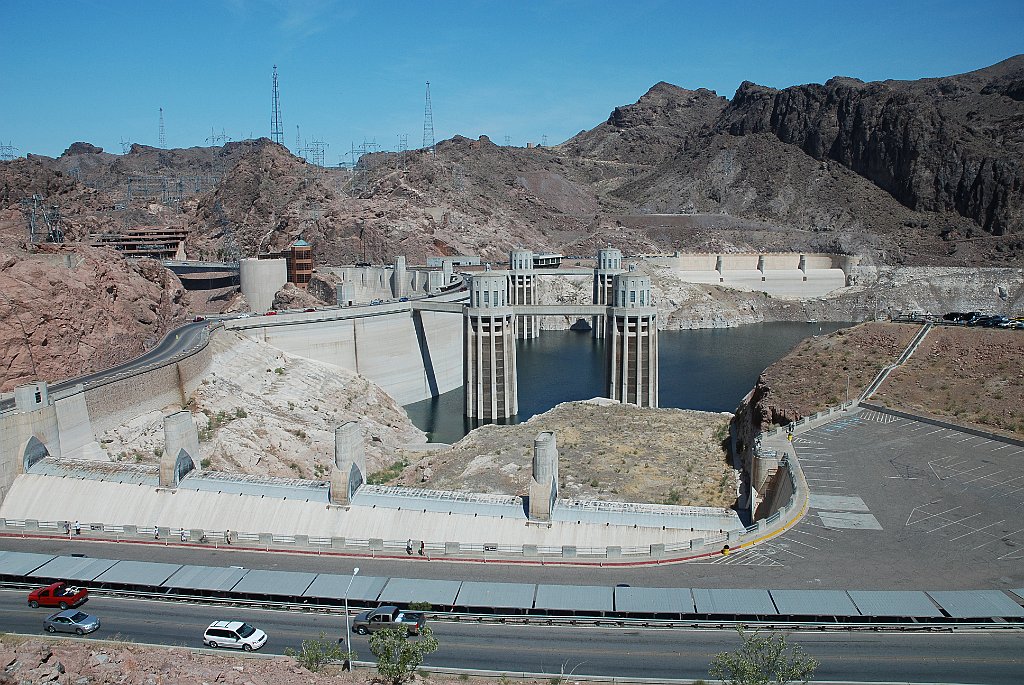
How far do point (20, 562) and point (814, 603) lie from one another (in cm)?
2481

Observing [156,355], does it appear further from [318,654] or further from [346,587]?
[318,654]

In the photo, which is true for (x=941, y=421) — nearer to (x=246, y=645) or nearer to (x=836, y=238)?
(x=246, y=645)

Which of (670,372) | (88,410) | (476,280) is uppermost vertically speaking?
(476,280)

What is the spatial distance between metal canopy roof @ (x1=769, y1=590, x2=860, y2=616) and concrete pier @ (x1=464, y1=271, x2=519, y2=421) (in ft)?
189

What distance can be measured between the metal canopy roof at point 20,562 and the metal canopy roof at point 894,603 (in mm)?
25216

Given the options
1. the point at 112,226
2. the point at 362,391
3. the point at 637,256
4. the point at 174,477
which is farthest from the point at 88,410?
the point at 637,256

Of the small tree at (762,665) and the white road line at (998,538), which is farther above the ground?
the small tree at (762,665)

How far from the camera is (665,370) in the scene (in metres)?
104

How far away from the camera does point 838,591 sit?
82.6 feet

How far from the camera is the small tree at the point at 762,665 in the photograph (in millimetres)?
19312

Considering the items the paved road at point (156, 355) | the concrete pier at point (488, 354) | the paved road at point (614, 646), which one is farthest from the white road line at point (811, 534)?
the concrete pier at point (488, 354)

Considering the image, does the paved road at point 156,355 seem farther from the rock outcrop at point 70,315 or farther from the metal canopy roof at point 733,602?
the metal canopy roof at point 733,602

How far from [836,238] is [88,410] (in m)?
170

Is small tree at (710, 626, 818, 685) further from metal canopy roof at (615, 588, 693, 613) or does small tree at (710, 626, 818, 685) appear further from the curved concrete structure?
the curved concrete structure
